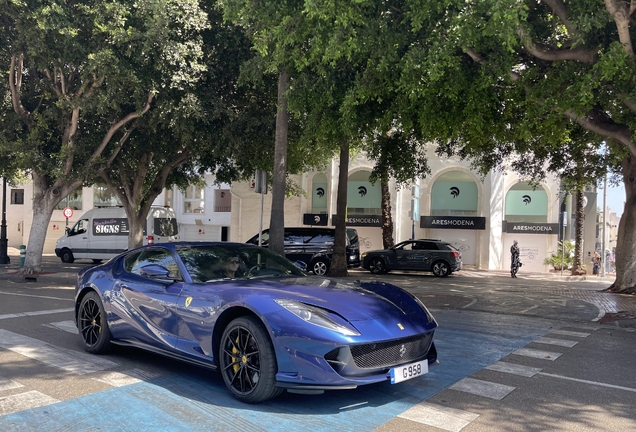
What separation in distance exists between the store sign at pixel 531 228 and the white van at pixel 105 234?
706 inches

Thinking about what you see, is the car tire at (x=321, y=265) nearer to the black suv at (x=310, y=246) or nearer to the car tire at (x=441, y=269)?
the black suv at (x=310, y=246)

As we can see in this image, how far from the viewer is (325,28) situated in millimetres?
9875

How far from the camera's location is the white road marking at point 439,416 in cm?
442

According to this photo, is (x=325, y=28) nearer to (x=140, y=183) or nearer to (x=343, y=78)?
(x=343, y=78)

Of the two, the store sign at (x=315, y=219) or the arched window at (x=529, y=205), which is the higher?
the arched window at (x=529, y=205)

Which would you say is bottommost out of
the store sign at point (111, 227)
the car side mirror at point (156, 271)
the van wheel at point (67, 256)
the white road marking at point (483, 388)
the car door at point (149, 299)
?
the van wheel at point (67, 256)

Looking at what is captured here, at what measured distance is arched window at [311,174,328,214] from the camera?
3219 centimetres

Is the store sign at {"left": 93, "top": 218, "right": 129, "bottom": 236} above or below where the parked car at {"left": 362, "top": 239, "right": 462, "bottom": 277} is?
above

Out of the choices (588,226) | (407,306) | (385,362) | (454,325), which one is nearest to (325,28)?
(454,325)

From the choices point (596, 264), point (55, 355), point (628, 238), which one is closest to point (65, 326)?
point (55, 355)

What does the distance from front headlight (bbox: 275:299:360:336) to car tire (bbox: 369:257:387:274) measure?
61.7 feet

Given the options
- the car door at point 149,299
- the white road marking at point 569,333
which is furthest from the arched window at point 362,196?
the car door at point 149,299

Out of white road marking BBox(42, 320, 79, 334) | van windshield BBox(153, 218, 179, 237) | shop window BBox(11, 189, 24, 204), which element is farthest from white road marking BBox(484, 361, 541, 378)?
shop window BBox(11, 189, 24, 204)

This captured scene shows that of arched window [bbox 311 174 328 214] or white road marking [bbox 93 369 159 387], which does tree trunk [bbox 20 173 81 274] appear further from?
arched window [bbox 311 174 328 214]
